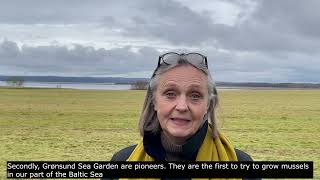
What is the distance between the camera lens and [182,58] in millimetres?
2719

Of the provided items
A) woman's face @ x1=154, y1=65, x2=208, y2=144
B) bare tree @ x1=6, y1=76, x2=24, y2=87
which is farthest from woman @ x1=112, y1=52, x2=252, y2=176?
bare tree @ x1=6, y1=76, x2=24, y2=87

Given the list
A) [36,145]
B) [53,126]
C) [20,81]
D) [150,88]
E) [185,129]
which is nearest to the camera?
[185,129]

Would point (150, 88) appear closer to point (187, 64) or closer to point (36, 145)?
point (187, 64)

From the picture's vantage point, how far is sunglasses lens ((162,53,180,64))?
2728 mm

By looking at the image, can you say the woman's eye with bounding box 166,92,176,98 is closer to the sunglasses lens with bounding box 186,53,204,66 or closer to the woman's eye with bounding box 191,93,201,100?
A: the woman's eye with bounding box 191,93,201,100

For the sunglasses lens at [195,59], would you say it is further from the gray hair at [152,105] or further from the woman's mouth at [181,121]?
the woman's mouth at [181,121]

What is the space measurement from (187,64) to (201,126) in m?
0.38

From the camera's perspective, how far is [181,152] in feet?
8.80

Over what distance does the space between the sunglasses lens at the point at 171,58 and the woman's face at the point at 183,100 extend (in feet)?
0.18

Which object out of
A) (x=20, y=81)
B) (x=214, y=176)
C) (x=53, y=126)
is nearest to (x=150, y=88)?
(x=214, y=176)

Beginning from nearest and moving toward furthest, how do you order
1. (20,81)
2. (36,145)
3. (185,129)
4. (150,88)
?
1. (185,129)
2. (150,88)
3. (36,145)
4. (20,81)

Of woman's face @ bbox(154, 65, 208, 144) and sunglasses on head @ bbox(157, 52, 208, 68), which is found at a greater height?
sunglasses on head @ bbox(157, 52, 208, 68)

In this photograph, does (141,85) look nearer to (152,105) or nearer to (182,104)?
(152,105)

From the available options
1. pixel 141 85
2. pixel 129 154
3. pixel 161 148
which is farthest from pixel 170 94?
pixel 141 85
